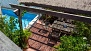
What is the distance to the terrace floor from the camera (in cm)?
1088

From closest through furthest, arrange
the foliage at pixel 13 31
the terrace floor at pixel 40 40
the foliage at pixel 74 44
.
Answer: the foliage at pixel 74 44, the foliage at pixel 13 31, the terrace floor at pixel 40 40

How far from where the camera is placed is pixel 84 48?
24.1ft

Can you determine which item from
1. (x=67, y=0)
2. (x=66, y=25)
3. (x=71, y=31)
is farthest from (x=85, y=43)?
(x=66, y=25)

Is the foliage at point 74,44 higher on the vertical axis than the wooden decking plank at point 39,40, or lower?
higher

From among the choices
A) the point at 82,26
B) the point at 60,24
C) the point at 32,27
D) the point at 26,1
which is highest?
the point at 26,1

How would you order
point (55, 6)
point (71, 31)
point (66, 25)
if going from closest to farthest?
point (55, 6) → point (71, 31) → point (66, 25)

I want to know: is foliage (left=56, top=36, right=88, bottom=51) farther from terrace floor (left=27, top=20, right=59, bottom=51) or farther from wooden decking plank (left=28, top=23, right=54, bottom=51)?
wooden decking plank (left=28, top=23, right=54, bottom=51)

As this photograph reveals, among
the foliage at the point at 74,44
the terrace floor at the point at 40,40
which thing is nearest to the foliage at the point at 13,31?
the terrace floor at the point at 40,40

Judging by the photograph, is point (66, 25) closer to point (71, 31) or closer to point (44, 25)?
point (71, 31)

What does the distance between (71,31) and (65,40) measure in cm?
349

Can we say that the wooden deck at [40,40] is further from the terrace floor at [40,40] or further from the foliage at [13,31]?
the foliage at [13,31]

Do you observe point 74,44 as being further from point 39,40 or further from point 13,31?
point 39,40

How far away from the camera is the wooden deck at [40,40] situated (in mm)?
10891

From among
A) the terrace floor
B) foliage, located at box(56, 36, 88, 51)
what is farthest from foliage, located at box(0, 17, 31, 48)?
foliage, located at box(56, 36, 88, 51)
